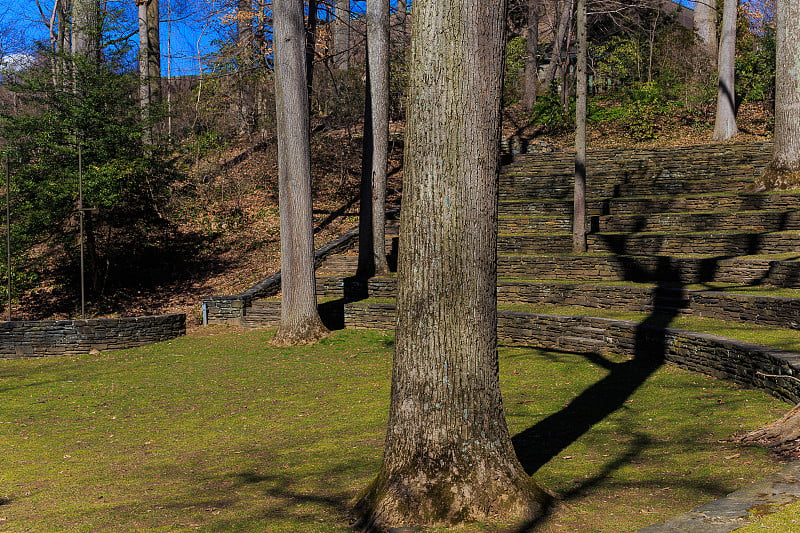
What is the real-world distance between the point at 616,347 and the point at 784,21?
936cm

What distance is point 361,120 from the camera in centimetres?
2231

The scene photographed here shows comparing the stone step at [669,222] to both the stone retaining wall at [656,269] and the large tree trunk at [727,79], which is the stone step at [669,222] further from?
the large tree trunk at [727,79]

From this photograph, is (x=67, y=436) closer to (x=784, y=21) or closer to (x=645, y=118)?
(x=784, y=21)

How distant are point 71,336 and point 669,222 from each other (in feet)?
38.6

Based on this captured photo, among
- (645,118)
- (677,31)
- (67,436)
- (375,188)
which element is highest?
(677,31)

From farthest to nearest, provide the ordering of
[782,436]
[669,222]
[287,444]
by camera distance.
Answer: [669,222], [287,444], [782,436]

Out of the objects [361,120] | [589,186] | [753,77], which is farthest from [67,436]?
[753,77]

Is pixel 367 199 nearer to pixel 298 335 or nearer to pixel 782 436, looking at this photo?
pixel 298 335

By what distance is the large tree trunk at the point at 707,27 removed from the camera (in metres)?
25.3

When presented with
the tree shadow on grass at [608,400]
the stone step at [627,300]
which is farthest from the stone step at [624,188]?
A: the stone step at [627,300]

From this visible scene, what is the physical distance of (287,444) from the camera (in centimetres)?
636

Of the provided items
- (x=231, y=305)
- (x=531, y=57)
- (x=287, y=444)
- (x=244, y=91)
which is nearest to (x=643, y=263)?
(x=231, y=305)

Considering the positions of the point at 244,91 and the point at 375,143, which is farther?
the point at 244,91

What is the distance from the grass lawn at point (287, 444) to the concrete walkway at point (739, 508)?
0.34m
